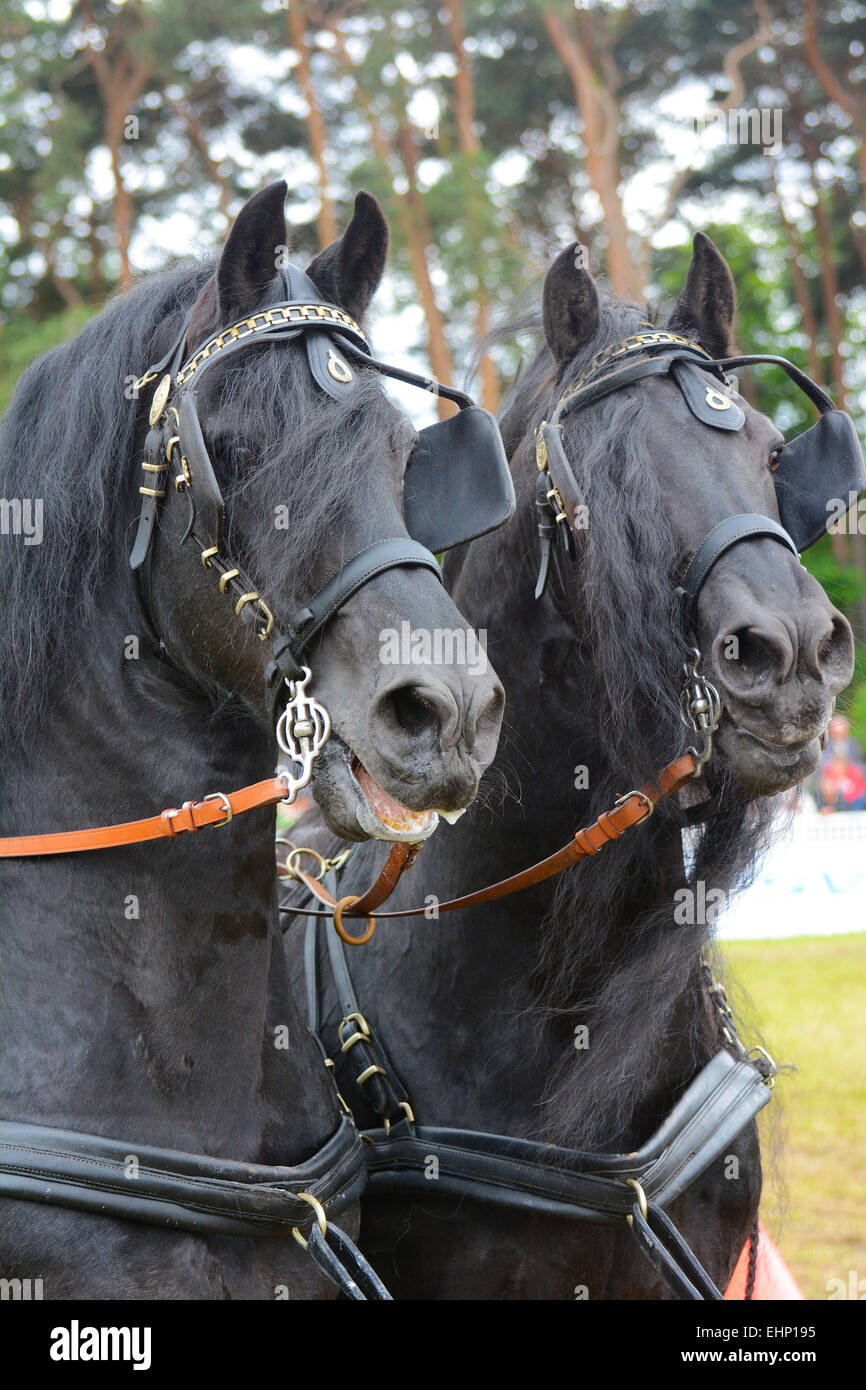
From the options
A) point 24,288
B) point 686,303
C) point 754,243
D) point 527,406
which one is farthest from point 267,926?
point 754,243

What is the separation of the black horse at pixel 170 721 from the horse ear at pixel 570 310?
0.61 meters

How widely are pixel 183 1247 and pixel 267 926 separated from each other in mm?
549

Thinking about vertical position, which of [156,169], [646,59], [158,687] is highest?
[646,59]

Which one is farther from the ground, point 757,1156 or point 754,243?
point 754,243

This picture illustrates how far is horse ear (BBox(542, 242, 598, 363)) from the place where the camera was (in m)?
2.84

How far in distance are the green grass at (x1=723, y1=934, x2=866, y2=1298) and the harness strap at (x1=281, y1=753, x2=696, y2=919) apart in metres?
1.00

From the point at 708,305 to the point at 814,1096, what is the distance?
19.5 ft

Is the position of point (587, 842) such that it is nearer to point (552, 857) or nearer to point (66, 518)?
point (552, 857)

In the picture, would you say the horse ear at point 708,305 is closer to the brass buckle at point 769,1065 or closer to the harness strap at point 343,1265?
the brass buckle at point 769,1065

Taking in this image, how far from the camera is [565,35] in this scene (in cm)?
1576

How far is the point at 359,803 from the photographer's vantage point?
1938mm

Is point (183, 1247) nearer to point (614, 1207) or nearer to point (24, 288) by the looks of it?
point (614, 1207)

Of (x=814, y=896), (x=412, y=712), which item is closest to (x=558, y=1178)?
(x=412, y=712)

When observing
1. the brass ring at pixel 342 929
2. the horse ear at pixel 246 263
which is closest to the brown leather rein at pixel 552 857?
the brass ring at pixel 342 929
